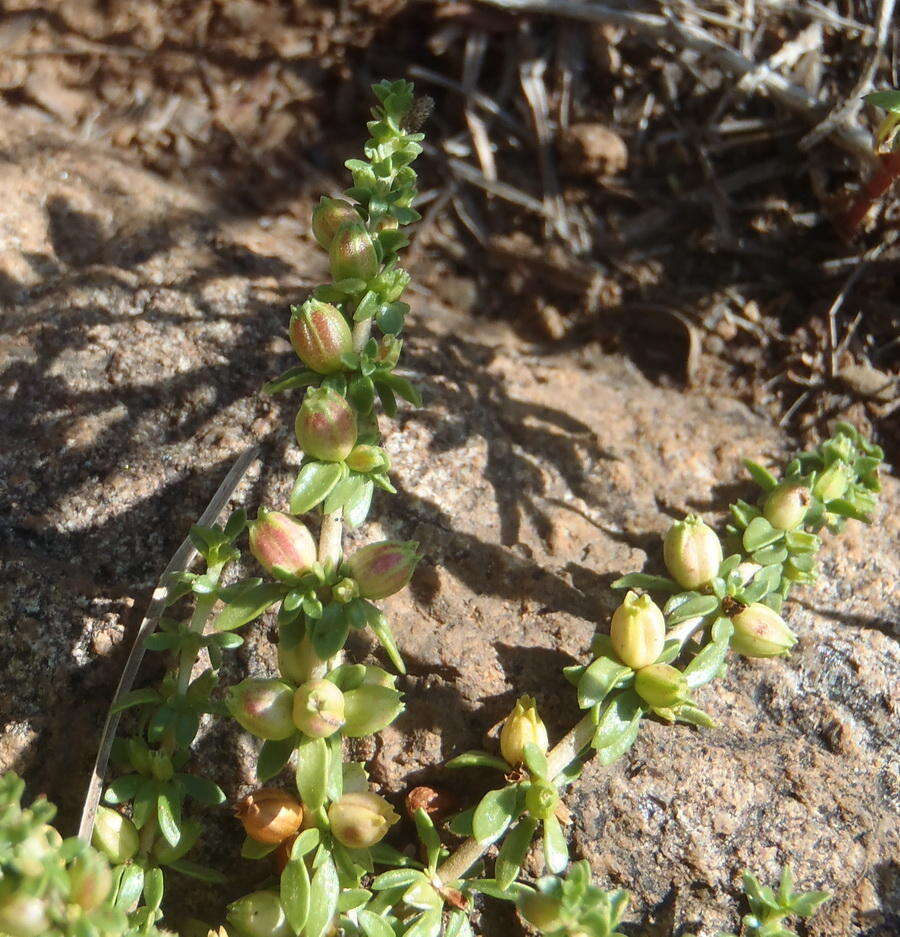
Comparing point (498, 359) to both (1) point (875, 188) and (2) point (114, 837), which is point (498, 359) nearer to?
(1) point (875, 188)

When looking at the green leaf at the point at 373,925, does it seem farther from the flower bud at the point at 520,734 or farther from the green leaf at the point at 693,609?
the green leaf at the point at 693,609

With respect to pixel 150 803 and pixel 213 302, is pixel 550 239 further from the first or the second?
pixel 150 803

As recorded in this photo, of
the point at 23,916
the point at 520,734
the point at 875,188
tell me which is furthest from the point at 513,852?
the point at 875,188

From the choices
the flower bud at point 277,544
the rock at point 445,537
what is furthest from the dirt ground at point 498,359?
the flower bud at point 277,544

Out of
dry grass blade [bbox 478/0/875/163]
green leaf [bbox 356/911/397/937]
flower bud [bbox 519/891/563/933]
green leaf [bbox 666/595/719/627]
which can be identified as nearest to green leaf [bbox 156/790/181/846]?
A: green leaf [bbox 356/911/397/937]

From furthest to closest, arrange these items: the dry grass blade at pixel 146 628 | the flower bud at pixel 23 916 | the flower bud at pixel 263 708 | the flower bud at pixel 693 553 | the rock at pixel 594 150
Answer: the rock at pixel 594 150
the flower bud at pixel 693 553
the dry grass blade at pixel 146 628
the flower bud at pixel 263 708
the flower bud at pixel 23 916

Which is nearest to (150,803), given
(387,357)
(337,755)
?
(337,755)
